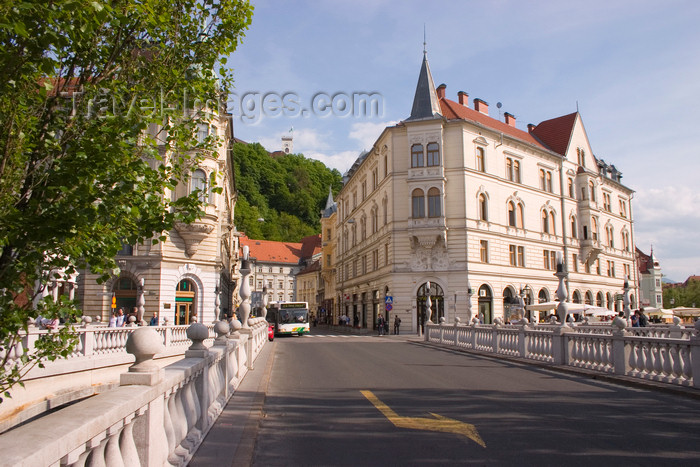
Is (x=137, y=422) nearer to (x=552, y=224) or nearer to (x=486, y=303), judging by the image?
(x=486, y=303)

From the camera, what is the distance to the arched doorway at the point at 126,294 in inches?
1394

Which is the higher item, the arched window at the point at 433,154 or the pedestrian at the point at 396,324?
the arched window at the point at 433,154

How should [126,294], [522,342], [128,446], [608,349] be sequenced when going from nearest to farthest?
[128,446], [608,349], [522,342], [126,294]

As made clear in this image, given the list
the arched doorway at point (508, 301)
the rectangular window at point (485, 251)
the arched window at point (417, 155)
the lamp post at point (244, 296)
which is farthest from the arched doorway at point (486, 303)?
the lamp post at point (244, 296)

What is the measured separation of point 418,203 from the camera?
138ft

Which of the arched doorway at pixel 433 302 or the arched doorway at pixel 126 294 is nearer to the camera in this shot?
the arched doorway at pixel 126 294

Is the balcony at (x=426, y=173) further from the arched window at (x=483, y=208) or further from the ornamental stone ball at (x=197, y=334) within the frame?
the ornamental stone ball at (x=197, y=334)

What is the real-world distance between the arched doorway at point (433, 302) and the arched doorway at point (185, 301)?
16597 millimetres

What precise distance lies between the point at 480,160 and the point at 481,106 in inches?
435

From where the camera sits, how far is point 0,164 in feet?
15.4

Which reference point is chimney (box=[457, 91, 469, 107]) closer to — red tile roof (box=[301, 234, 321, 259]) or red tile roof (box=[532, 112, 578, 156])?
red tile roof (box=[532, 112, 578, 156])

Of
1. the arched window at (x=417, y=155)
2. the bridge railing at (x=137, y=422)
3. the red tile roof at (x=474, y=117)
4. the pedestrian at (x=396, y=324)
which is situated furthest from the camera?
the red tile roof at (x=474, y=117)

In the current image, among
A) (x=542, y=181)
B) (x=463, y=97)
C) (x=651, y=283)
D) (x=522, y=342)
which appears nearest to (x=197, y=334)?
(x=522, y=342)

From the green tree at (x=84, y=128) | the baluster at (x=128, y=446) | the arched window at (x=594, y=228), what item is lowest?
the baluster at (x=128, y=446)
